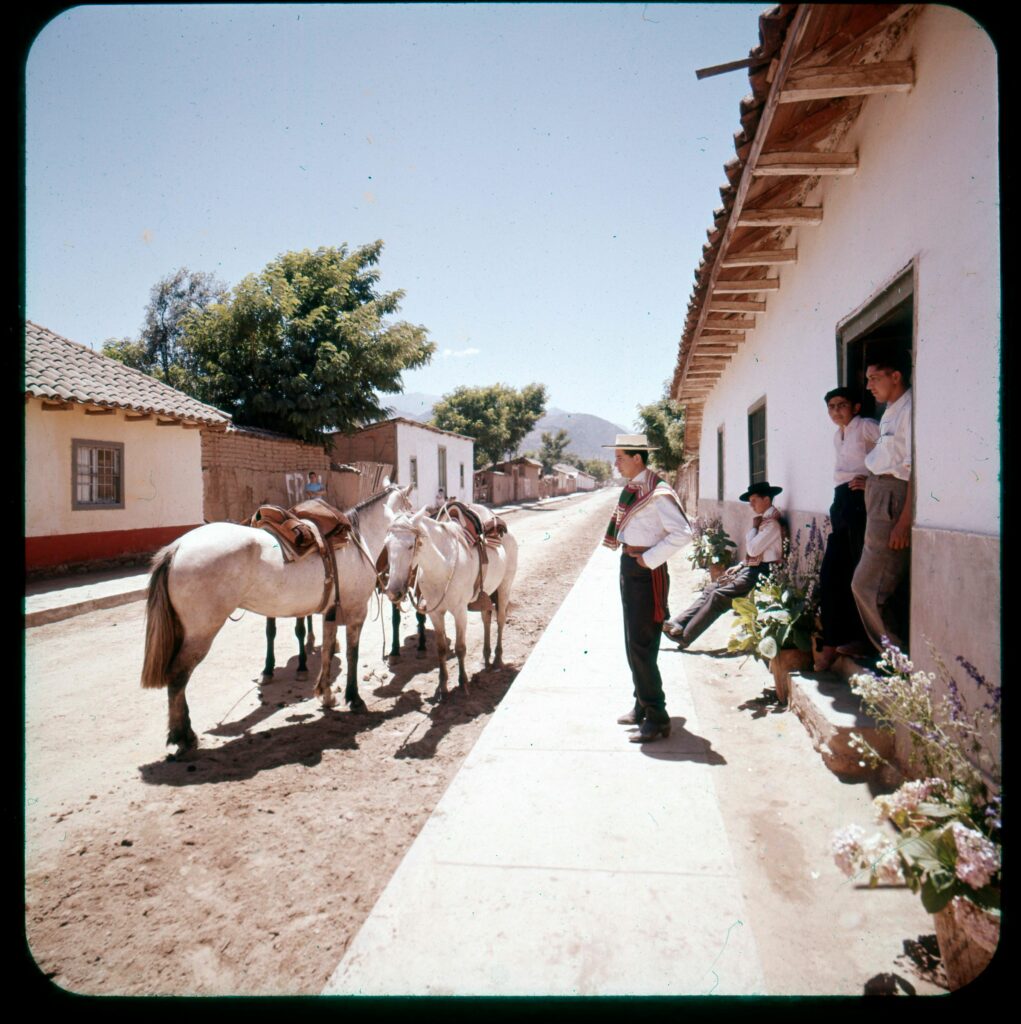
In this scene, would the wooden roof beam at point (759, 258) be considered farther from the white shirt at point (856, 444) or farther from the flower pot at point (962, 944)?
the flower pot at point (962, 944)

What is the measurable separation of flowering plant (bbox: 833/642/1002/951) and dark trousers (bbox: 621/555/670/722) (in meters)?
1.55

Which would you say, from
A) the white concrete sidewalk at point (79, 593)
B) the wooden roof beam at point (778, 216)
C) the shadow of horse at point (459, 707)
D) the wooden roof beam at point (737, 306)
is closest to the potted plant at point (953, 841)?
the shadow of horse at point (459, 707)

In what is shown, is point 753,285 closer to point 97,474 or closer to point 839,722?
point 839,722

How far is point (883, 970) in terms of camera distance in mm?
1777

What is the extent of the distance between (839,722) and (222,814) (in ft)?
10.5

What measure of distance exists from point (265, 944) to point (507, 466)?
40.8m

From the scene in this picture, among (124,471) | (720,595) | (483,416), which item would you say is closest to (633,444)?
(720,595)

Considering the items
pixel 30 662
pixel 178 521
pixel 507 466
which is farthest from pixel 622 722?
pixel 507 466

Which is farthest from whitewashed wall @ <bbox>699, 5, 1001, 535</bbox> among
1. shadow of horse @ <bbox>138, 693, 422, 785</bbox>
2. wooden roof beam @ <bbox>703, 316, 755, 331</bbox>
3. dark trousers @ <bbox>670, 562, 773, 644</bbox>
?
shadow of horse @ <bbox>138, 693, 422, 785</bbox>

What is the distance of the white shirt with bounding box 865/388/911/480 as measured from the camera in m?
2.75

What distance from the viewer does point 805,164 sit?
3.22 m

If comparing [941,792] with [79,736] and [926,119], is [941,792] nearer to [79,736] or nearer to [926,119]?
[926,119]

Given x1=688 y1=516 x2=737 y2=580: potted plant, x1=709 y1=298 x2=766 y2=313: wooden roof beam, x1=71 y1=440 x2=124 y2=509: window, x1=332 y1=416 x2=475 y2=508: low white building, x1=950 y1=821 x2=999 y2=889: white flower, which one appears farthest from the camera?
x1=332 y1=416 x2=475 y2=508: low white building

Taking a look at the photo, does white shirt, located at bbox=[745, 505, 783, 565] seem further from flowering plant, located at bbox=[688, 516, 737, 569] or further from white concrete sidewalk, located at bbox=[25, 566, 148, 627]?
white concrete sidewalk, located at bbox=[25, 566, 148, 627]
